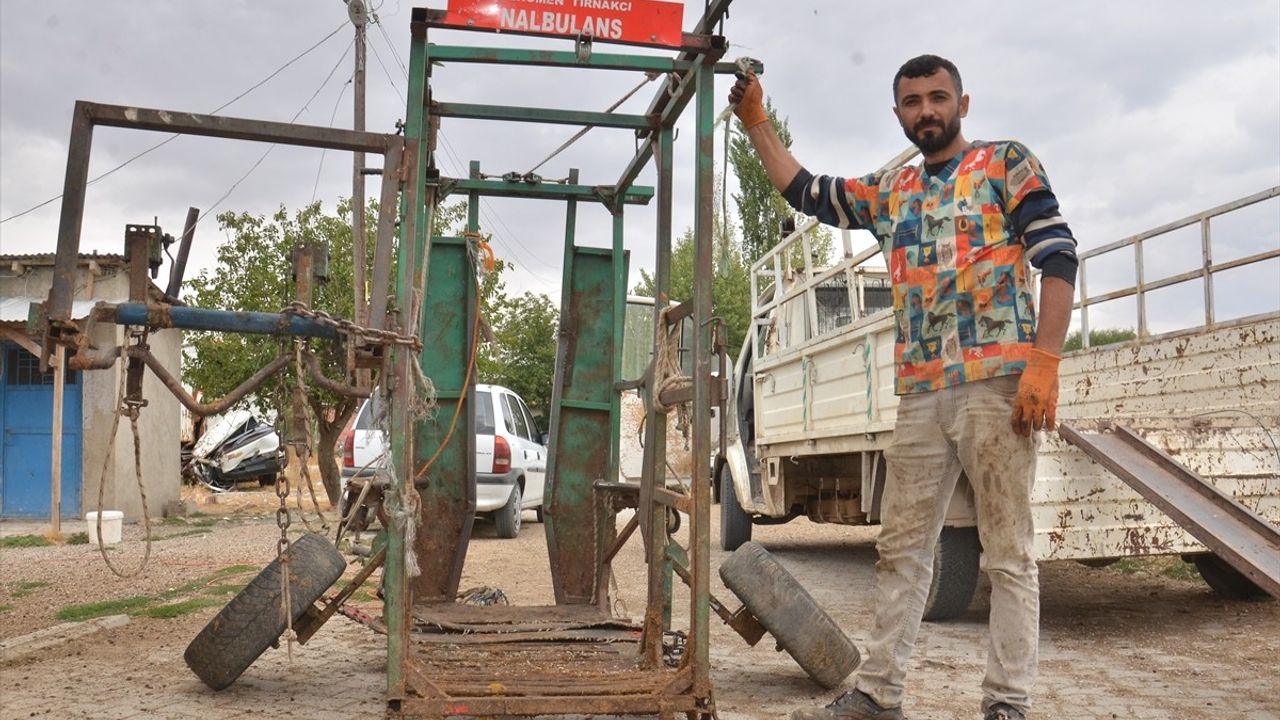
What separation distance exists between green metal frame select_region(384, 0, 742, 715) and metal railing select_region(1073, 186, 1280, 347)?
4.11 meters

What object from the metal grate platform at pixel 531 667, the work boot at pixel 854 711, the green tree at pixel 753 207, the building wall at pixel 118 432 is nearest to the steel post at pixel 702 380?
the metal grate platform at pixel 531 667

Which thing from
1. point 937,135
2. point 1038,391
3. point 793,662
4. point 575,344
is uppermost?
point 937,135

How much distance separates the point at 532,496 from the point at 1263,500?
28.8 ft

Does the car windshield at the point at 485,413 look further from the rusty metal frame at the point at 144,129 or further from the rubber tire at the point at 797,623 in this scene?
the rusty metal frame at the point at 144,129

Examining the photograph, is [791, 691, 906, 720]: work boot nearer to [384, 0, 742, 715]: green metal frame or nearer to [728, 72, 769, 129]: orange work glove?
[384, 0, 742, 715]: green metal frame

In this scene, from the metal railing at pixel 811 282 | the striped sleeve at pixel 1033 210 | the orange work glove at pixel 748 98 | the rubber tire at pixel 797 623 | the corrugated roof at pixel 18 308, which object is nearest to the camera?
the striped sleeve at pixel 1033 210

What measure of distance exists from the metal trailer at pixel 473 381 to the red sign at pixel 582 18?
0.02 metres

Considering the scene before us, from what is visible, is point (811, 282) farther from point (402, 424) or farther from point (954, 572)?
point (402, 424)

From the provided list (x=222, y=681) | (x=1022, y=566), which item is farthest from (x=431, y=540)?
(x=1022, y=566)

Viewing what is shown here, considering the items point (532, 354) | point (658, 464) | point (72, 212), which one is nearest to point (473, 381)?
point (658, 464)

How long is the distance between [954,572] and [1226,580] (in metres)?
1.95

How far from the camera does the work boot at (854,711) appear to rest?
3.60 metres

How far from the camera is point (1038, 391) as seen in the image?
10.6 ft

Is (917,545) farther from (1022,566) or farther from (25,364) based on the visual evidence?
(25,364)
